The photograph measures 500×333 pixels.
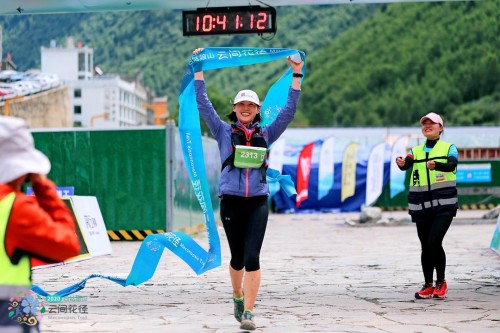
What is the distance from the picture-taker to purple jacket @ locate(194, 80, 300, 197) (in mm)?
8102

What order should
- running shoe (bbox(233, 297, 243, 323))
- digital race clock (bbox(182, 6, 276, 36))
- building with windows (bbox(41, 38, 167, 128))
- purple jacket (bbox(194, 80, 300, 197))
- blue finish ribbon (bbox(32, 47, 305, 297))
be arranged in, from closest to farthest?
purple jacket (bbox(194, 80, 300, 197))
running shoe (bbox(233, 297, 243, 323))
blue finish ribbon (bbox(32, 47, 305, 297))
digital race clock (bbox(182, 6, 276, 36))
building with windows (bbox(41, 38, 167, 128))

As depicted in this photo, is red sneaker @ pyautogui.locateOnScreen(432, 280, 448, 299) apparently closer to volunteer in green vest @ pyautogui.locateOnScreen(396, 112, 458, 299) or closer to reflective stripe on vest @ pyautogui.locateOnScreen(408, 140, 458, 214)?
volunteer in green vest @ pyautogui.locateOnScreen(396, 112, 458, 299)

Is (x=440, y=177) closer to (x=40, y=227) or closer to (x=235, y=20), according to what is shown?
(x=235, y=20)

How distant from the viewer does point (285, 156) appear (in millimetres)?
39844

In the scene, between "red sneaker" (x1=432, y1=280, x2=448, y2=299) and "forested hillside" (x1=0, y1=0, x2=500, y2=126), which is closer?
"red sneaker" (x1=432, y1=280, x2=448, y2=299)

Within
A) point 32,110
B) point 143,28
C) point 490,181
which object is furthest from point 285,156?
point 143,28

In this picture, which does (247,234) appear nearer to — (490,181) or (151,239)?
(151,239)

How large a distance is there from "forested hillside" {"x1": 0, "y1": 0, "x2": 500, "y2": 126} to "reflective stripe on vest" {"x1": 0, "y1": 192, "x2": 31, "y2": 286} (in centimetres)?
10406

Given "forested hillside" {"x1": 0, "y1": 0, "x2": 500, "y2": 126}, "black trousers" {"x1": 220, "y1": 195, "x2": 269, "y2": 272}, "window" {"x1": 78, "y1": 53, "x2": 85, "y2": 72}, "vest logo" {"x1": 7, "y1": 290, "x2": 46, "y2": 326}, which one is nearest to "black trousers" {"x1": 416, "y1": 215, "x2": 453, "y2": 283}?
"black trousers" {"x1": 220, "y1": 195, "x2": 269, "y2": 272}

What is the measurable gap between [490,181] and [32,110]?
31.5 m

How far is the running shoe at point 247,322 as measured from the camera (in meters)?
7.86

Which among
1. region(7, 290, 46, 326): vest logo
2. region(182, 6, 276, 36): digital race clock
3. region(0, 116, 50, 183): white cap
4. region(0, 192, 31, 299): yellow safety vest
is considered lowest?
region(7, 290, 46, 326): vest logo

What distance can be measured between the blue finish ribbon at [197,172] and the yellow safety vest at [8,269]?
5.53m

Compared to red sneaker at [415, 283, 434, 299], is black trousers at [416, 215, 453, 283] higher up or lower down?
higher up
